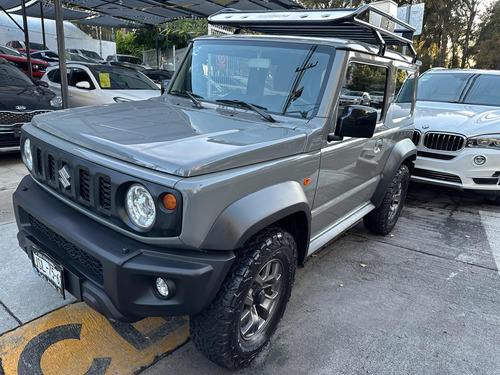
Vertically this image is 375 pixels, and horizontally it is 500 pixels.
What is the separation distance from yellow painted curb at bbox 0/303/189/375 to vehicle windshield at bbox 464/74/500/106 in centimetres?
566

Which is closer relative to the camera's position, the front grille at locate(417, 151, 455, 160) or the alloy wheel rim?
the alloy wheel rim

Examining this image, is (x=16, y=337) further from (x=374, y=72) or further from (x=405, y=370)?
(x=374, y=72)

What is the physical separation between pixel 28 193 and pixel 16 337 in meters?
0.90

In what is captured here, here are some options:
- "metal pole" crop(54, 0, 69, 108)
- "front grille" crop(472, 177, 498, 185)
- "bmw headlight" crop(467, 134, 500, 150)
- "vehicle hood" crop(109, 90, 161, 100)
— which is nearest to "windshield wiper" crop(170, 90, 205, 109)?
"bmw headlight" crop(467, 134, 500, 150)

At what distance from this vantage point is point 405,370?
2.37 m

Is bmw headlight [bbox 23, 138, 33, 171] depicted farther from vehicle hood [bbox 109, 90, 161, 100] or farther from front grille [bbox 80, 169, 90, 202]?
vehicle hood [bbox 109, 90, 161, 100]

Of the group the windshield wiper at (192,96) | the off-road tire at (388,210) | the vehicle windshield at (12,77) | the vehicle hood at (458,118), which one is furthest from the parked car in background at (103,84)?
the off-road tire at (388,210)

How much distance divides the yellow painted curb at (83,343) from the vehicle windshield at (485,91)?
566 cm

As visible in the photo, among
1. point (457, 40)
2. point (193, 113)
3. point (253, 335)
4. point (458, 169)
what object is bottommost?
point (253, 335)

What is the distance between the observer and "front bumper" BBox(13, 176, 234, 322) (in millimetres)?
1750

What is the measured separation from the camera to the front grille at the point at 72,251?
1.95 metres

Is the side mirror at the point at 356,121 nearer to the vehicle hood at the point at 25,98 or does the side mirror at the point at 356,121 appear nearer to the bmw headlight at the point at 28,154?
the bmw headlight at the point at 28,154

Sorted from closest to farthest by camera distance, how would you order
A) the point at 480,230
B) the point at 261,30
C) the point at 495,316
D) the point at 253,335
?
the point at 253,335
the point at 495,316
the point at 261,30
the point at 480,230

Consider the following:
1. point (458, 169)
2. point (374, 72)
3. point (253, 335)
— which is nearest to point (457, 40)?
point (458, 169)
